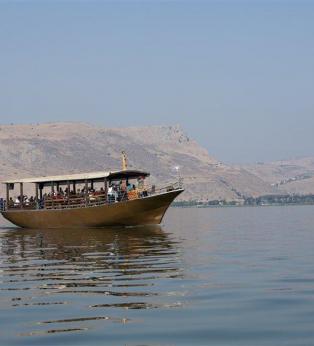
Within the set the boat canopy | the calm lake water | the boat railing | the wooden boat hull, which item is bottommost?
the calm lake water

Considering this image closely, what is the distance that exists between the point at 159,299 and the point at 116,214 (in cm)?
3090

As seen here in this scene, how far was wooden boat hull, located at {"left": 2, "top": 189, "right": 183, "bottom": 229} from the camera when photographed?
43688 millimetres

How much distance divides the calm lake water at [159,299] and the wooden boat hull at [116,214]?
20.6 m

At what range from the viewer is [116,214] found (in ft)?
144

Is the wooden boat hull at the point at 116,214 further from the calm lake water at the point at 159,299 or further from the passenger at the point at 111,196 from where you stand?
the calm lake water at the point at 159,299

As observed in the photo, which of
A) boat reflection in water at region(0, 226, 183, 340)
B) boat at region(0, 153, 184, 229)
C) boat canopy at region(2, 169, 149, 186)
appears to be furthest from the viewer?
boat at region(0, 153, 184, 229)

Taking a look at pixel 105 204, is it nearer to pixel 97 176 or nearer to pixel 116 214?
pixel 116 214

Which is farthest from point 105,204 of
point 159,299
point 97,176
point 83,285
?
point 159,299

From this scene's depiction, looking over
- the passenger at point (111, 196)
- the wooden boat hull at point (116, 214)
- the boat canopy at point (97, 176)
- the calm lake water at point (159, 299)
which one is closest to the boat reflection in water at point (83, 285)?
the calm lake water at point (159, 299)

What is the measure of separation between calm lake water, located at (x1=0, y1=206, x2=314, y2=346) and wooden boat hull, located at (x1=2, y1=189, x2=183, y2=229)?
2057 centimetres

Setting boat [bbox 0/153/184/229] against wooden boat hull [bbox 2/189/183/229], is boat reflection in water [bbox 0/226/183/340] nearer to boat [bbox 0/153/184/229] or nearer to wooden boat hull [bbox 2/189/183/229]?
wooden boat hull [bbox 2/189/183/229]

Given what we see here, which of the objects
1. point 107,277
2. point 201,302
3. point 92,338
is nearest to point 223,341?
point 92,338

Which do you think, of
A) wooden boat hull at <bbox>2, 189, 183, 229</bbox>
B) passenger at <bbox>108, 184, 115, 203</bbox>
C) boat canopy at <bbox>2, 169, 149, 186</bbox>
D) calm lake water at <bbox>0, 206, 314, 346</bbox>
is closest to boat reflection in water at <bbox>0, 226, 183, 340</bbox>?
calm lake water at <bbox>0, 206, 314, 346</bbox>

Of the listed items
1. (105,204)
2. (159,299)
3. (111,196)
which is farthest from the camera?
(111,196)
